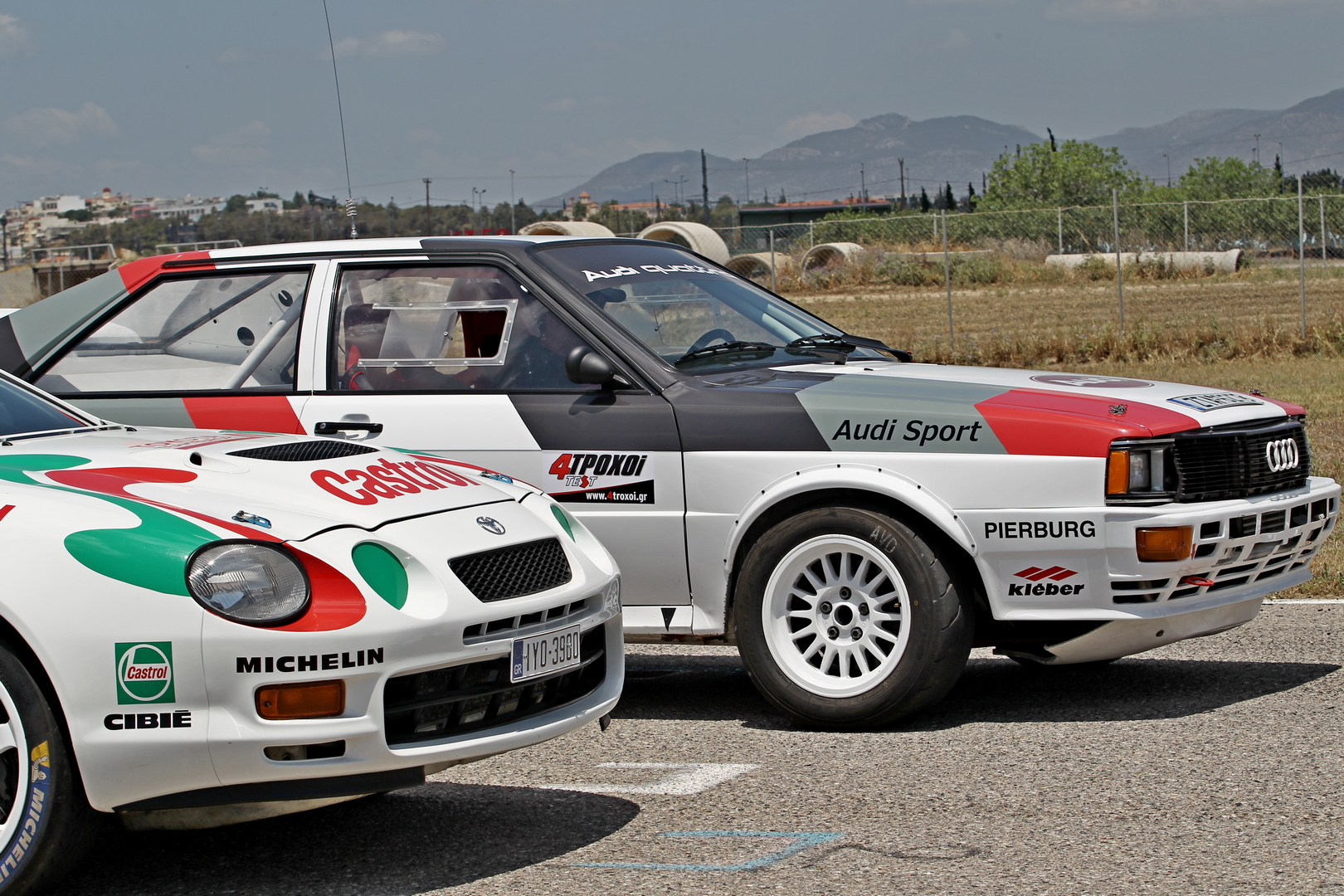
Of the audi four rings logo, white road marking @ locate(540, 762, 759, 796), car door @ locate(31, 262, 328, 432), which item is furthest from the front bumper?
car door @ locate(31, 262, 328, 432)

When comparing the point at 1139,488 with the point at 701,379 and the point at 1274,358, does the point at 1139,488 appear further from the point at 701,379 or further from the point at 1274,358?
the point at 1274,358

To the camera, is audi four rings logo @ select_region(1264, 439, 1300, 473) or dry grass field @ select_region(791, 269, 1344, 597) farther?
dry grass field @ select_region(791, 269, 1344, 597)

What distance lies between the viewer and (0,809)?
3.55 metres

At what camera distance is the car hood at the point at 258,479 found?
372 centimetres

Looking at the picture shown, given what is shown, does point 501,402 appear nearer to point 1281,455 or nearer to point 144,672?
point 144,672

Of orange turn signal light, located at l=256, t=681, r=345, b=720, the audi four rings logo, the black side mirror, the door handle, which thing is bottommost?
orange turn signal light, located at l=256, t=681, r=345, b=720

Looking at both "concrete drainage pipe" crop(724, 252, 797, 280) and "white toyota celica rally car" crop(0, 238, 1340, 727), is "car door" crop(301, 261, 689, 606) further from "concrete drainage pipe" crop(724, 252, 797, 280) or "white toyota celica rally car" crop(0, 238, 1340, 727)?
"concrete drainage pipe" crop(724, 252, 797, 280)

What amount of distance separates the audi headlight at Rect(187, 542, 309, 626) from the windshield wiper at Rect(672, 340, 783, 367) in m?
2.34

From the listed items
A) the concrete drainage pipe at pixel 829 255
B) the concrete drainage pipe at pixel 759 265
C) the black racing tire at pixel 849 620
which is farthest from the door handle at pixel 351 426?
the concrete drainage pipe at pixel 829 255

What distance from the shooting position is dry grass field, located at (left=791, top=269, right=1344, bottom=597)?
14.2 meters

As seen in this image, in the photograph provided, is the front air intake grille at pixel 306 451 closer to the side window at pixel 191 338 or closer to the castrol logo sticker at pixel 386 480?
the castrol logo sticker at pixel 386 480

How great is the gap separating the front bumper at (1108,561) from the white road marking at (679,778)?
107cm

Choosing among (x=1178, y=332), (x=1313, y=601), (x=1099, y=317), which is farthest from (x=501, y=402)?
(x=1099, y=317)

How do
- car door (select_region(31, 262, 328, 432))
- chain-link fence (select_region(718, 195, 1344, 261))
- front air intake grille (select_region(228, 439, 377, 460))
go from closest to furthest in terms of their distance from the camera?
front air intake grille (select_region(228, 439, 377, 460))
car door (select_region(31, 262, 328, 432))
chain-link fence (select_region(718, 195, 1344, 261))
